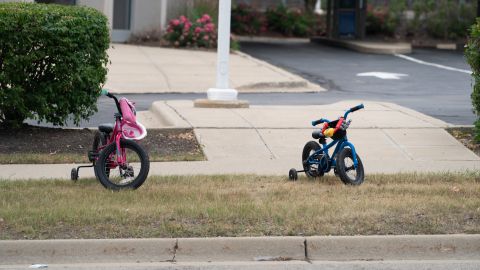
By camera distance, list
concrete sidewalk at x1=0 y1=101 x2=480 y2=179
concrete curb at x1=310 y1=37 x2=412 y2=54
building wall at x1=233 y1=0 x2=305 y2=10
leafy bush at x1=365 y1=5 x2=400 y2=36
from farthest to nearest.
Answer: building wall at x1=233 y1=0 x2=305 y2=10 → leafy bush at x1=365 y1=5 x2=400 y2=36 → concrete curb at x1=310 y1=37 x2=412 y2=54 → concrete sidewalk at x1=0 y1=101 x2=480 y2=179

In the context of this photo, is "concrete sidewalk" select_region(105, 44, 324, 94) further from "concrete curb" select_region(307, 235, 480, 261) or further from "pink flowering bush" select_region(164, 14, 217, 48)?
"concrete curb" select_region(307, 235, 480, 261)

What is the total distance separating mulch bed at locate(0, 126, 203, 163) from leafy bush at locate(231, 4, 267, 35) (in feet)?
93.9

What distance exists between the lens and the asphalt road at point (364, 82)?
17.8 m

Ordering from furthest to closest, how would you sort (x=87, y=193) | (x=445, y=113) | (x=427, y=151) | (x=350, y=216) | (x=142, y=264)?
1. (x=445, y=113)
2. (x=427, y=151)
3. (x=87, y=193)
4. (x=350, y=216)
5. (x=142, y=264)

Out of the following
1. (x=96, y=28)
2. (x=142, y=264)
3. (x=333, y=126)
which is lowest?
(x=142, y=264)

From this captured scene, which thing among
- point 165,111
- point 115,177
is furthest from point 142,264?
point 165,111

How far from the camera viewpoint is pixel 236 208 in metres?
8.85

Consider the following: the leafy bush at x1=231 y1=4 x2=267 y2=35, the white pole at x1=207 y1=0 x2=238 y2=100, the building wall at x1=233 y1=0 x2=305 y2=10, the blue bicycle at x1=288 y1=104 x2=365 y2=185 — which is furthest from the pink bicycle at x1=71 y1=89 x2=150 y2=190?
the building wall at x1=233 y1=0 x2=305 y2=10

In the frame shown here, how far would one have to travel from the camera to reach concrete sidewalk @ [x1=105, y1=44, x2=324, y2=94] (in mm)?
21203

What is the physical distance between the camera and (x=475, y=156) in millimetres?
12508

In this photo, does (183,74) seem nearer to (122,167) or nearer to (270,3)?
(122,167)

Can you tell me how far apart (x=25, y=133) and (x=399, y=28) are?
29061mm

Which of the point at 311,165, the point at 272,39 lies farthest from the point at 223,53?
the point at 272,39

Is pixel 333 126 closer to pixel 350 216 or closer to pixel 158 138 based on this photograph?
pixel 350 216
